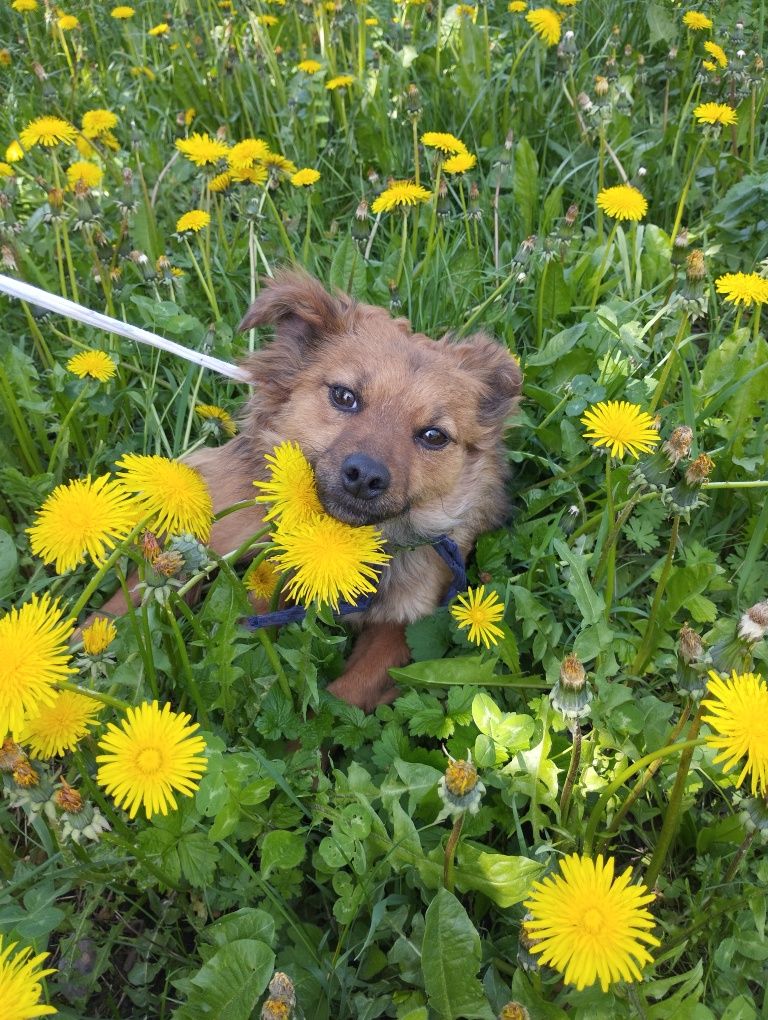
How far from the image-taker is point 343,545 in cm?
158

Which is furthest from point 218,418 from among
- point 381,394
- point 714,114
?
point 714,114

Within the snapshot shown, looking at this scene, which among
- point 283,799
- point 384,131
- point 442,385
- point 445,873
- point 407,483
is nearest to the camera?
point 445,873

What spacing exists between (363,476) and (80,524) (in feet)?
2.52

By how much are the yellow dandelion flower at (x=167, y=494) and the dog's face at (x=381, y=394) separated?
56 cm

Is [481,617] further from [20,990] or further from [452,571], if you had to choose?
[20,990]

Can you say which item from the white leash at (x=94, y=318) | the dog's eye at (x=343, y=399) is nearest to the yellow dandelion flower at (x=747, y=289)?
the dog's eye at (x=343, y=399)

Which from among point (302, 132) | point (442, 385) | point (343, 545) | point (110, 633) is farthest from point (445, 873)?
point (302, 132)

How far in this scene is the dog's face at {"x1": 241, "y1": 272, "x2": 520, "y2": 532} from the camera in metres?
2.30

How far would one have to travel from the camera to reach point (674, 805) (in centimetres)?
164

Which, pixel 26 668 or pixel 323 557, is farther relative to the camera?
pixel 323 557

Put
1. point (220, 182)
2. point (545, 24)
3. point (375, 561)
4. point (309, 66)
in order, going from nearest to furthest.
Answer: point (375, 561), point (220, 182), point (545, 24), point (309, 66)

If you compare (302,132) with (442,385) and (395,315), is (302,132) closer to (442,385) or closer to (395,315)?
(395,315)

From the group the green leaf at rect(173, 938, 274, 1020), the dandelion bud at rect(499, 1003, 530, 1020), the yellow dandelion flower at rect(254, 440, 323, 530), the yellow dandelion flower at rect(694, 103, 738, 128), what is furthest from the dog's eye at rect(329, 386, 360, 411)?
the yellow dandelion flower at rect(694, 103, 738, 128)

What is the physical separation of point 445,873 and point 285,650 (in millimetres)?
692
